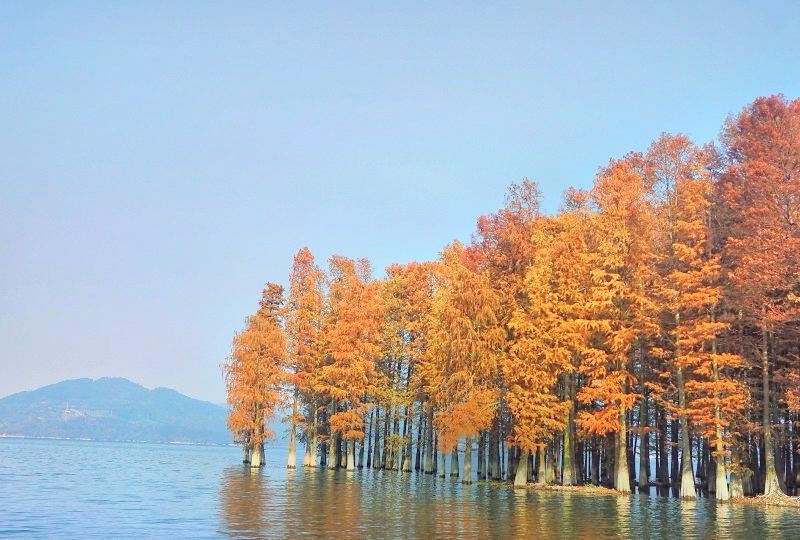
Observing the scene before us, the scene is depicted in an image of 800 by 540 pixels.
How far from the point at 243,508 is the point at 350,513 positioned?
15.7ft

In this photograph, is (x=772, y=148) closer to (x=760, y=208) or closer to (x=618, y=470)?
(x=760, y=208)

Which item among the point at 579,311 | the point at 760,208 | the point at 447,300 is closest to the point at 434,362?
the point at 447,300

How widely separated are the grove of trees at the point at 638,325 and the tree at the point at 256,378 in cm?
518

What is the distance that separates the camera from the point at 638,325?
44.6 m

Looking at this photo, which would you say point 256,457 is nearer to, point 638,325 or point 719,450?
point 638,325

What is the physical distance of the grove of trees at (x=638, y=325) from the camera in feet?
131

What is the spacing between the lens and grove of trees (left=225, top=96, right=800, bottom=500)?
1570 inches

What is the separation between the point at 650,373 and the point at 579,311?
7793 mm

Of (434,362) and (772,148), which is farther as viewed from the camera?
(434,362)

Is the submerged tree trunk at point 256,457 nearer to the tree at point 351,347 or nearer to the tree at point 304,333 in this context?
the tree at point 304,333

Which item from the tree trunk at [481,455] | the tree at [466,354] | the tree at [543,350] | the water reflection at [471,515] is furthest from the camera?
the tree trunk at [481,455]

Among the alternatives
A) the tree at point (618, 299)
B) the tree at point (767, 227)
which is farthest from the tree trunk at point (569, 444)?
the tree at point (767, 227)

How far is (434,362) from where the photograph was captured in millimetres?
53781

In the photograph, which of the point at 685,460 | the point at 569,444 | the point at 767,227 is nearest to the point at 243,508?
the point at 569,444
